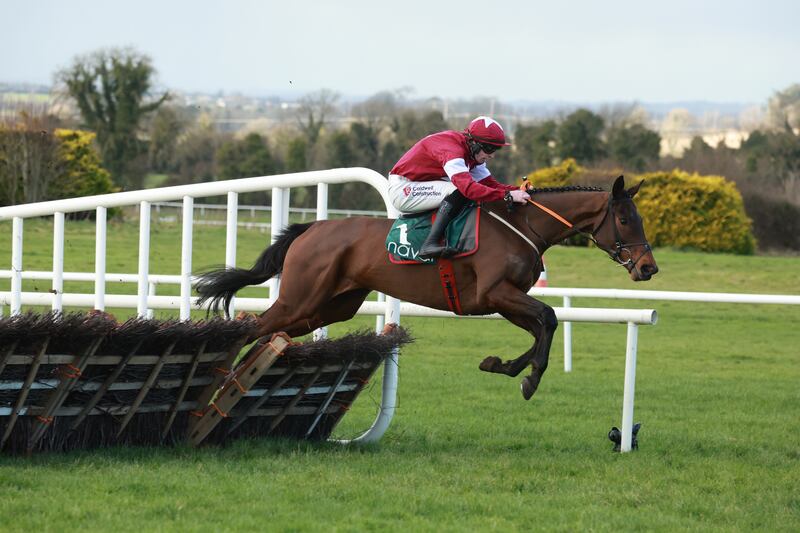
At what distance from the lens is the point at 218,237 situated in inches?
759

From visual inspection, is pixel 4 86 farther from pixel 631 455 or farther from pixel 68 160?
pixel 631 455

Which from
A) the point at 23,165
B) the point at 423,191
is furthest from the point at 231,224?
the point at 23,165

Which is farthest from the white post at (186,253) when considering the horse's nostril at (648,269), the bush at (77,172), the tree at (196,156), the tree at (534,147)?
the tree at (534,147)

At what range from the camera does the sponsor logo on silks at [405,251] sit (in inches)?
220

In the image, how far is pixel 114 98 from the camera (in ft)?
88.7

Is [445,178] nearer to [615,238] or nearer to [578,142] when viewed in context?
[615,238]

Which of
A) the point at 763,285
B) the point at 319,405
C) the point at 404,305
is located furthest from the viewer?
the point at 763,285

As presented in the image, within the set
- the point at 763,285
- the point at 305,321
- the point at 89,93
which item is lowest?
the point at 763,285

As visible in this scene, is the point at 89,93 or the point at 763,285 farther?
the point at 89,93

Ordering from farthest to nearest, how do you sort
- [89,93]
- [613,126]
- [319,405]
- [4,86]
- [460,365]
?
[613,126] < [4,86] < [89,93] < [460,365] < [319,405]

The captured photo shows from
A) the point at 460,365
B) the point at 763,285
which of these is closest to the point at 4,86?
the point at 763,285

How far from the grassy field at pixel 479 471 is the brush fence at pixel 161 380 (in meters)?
0.14

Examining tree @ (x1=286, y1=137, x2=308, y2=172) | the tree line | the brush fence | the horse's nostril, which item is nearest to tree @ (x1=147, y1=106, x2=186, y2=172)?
the tree line

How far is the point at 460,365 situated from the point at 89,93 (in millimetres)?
18521
